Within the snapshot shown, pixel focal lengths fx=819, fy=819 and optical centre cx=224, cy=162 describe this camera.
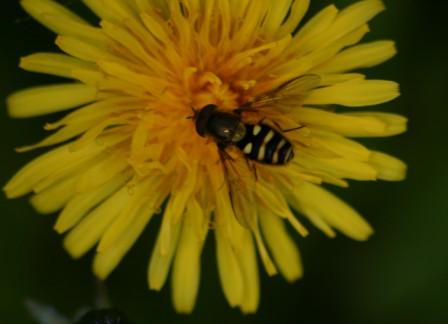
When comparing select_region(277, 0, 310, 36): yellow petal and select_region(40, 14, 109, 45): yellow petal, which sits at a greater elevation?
select_region(40, 14, 109, 45): yellow petal

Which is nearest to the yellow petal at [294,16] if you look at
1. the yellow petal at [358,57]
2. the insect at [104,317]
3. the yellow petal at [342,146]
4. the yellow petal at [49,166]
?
the yellow petal at [358,57]

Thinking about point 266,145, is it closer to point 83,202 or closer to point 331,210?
point 331,210

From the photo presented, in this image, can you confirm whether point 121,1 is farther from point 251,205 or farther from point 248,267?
point 248,267

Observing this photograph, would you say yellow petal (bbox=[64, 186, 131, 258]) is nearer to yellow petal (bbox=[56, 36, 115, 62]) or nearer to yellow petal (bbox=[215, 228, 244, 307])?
yellow petal (bbox=[215, 228, 244, 307])

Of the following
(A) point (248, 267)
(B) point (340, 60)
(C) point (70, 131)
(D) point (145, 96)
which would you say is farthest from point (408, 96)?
(C) point (70, 131)

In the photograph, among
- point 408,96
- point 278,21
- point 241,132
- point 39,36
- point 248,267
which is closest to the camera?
point 241,132

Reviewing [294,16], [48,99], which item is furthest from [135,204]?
[294,16]

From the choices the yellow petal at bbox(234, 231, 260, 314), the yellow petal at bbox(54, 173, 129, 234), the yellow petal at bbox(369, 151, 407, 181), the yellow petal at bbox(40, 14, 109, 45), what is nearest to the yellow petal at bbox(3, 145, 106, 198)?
the yellow petal at bbox(54, 173, 129, 234)
